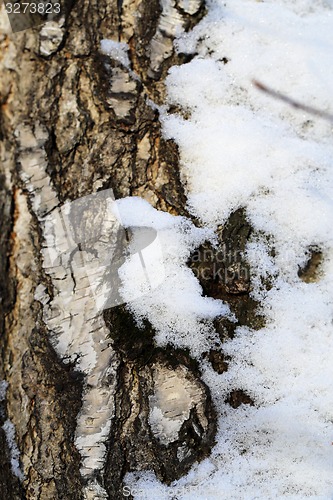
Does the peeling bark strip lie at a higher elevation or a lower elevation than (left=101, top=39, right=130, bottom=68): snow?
lower

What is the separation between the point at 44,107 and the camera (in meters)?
1.20

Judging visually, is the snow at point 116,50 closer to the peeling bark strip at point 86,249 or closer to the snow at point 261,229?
the peeling bark strip at point 86,249

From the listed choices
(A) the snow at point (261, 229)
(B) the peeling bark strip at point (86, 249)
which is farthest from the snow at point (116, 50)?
(A) the snow at point (261, 229)

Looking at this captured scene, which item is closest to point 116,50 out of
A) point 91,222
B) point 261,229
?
point 91,222

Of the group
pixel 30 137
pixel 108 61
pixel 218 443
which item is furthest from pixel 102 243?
pixel 218 443

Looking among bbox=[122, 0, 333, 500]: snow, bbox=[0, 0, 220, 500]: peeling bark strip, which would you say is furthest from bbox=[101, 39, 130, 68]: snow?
bbox=[122, 0, 333, 500]: snow

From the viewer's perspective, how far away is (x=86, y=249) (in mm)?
1188

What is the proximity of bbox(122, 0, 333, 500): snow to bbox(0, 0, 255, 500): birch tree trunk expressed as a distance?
0.13 ft

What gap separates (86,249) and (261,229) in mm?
435

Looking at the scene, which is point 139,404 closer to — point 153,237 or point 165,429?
point 165,429

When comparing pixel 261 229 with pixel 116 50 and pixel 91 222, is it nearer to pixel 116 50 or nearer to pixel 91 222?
pixel 91 222

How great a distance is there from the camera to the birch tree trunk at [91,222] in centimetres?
117

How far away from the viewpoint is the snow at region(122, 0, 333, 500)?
1.18 metres

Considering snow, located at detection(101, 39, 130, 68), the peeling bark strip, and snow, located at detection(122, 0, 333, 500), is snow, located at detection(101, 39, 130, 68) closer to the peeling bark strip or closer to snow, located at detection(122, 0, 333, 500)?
the peeling bark strip
